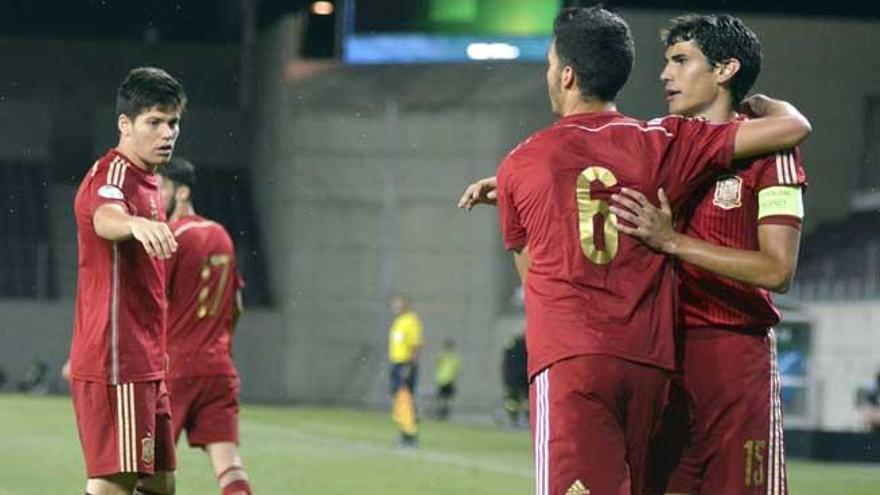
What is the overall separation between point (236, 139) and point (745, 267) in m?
31.8

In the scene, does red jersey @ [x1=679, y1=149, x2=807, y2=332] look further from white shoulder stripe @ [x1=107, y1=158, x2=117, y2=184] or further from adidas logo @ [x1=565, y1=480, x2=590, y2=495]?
white shoulder stripe @ [x1=107, y1=158, x2=117, y2=184]

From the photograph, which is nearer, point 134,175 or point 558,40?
point 558,40

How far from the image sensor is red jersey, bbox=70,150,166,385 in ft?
20.6

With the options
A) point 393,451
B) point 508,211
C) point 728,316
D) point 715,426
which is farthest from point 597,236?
point 393,451

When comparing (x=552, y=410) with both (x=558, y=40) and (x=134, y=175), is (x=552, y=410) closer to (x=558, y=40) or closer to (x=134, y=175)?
(x=558, y=40)

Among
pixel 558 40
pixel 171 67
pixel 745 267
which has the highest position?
pixel 171 67

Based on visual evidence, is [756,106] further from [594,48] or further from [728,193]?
[594,48]

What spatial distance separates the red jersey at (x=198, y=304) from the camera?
8.70m

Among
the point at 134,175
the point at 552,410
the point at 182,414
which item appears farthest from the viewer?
the point at 182,414

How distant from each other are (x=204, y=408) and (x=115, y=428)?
7.72 ft

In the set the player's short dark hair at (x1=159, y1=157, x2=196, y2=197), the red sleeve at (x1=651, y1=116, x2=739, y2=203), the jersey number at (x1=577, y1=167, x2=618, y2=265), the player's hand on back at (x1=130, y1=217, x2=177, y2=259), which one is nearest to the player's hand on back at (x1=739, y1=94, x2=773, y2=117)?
the red sleeve at (x1=651, y1=116, x2=739, y2=203)

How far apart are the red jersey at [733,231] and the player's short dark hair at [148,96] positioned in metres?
2.38

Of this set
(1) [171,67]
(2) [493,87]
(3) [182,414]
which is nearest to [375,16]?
(2) [493,87]

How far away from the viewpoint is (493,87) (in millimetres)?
32094
